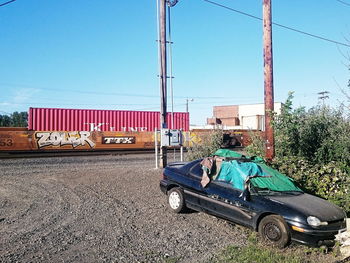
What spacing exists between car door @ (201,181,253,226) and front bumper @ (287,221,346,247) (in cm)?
81

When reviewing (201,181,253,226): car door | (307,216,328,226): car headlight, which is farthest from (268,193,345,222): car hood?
(201,181,253,226): car door

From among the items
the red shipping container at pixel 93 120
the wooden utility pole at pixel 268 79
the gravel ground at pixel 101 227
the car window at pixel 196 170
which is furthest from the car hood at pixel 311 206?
the red shipping container at pixel 93 120

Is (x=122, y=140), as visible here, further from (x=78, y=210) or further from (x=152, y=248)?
(x=152, y=248)

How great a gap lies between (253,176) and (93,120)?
25.3 m

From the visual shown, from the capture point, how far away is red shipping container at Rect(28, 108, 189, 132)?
27.9 metres

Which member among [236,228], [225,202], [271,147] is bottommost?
[236,228]

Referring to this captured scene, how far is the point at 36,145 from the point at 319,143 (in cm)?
1870

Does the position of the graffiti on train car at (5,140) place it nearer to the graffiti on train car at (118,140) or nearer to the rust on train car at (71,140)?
the rust on train car at (71,140)

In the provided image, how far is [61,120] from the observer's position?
28766 millimetres

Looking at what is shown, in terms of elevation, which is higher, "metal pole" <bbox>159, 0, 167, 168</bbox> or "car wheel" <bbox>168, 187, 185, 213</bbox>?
"metal pole" <bbox>159, 0, 167, 168</bbox>

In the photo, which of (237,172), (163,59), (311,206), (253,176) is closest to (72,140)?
(163,59)

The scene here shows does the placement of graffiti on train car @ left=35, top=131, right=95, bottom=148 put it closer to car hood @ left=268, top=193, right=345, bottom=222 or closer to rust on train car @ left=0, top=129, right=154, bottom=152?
rust on train car @ left=0, top=129, right=154, bottom=152

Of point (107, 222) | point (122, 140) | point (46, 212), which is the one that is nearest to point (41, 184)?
point (46, 212)

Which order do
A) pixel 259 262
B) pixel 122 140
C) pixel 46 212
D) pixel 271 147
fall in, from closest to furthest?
pixel 259 262 → pixel 46 212 → pixel 271 147 → pixel 122 140
